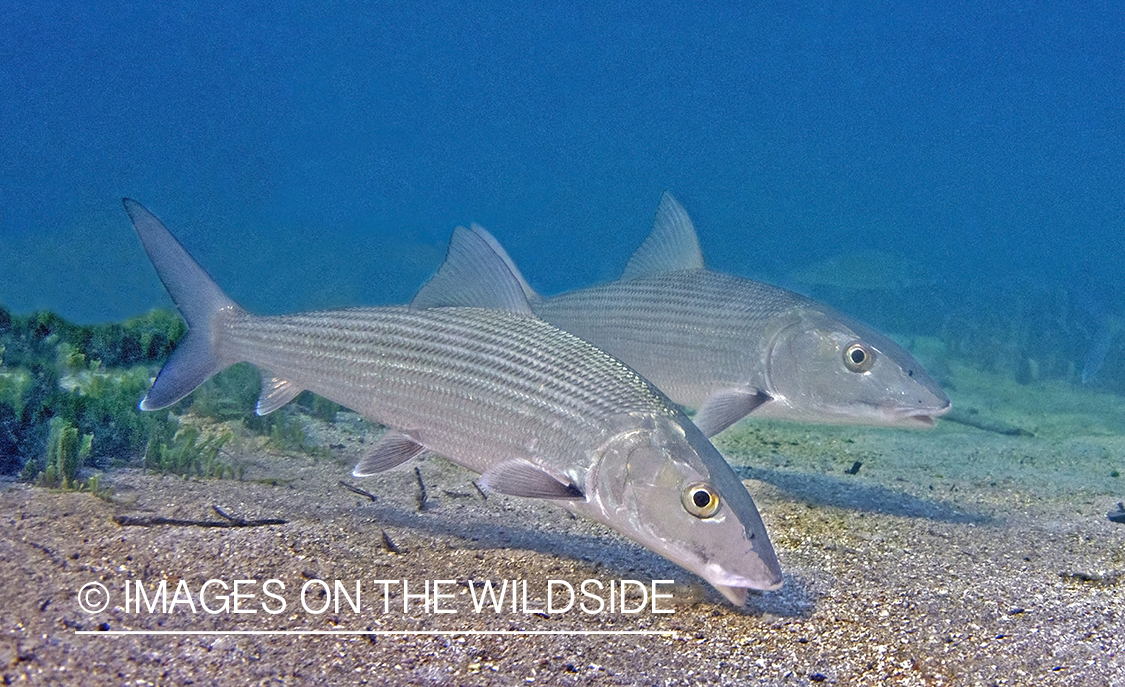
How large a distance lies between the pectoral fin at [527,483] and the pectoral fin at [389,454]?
74 centimetres

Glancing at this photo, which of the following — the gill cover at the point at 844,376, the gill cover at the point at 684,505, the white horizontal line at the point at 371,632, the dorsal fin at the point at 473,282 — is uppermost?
the dorsal fin at the point at 473,282

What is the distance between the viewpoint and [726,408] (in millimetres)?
4734

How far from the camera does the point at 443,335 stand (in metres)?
3.56

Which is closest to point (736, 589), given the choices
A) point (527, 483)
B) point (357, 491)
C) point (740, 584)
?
point (740, 584)

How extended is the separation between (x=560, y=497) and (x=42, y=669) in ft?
6.09

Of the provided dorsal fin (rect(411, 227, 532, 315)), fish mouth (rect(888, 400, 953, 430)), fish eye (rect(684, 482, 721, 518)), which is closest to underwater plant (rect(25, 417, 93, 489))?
dorsal fin (rect(411, 227, 532, 315))

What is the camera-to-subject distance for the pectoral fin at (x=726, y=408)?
4.60 meters

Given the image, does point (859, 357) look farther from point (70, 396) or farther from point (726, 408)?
point (70, 396)

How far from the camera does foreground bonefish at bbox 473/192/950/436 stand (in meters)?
4.49

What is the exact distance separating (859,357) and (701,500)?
7.90 ft

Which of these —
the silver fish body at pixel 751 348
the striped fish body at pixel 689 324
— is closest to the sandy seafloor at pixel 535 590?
the silver fish body at pixel 751 348

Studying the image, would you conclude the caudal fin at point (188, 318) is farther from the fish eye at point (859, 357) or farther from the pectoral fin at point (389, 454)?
the fish eye at point (859, 357)

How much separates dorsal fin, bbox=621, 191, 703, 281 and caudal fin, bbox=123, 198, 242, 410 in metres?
3.14

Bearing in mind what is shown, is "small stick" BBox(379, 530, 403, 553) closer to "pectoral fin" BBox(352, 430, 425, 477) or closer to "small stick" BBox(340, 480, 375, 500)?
"pectoral fin" BBox(352, 430, 425, 477)
